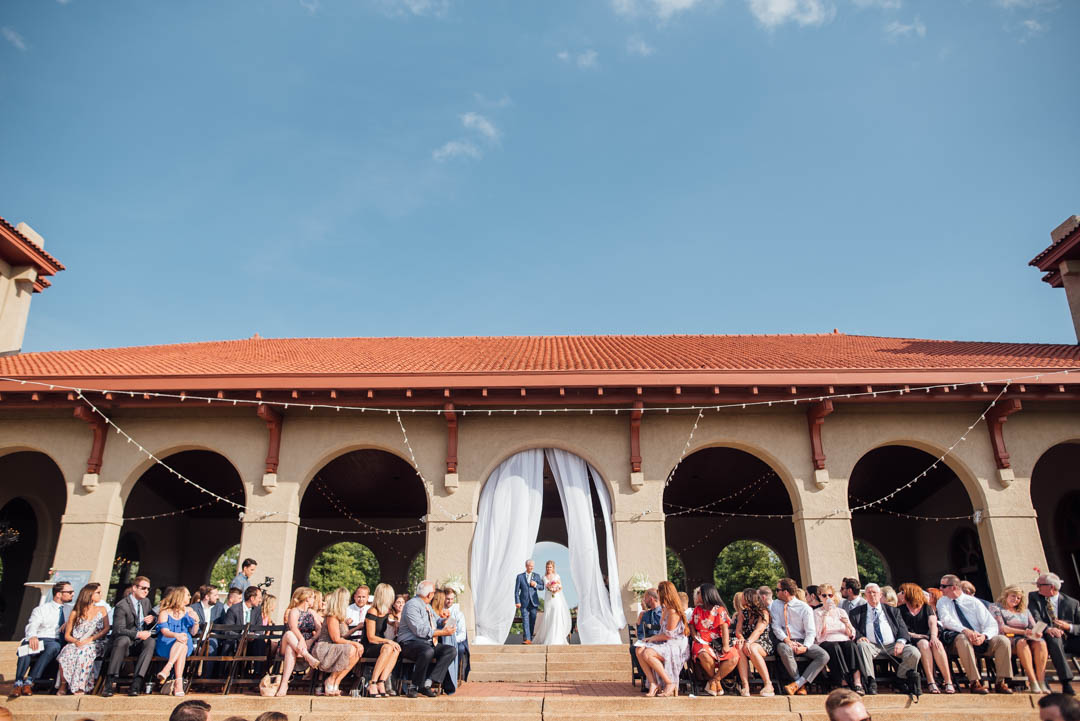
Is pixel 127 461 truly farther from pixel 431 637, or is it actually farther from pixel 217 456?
pixel 431 637

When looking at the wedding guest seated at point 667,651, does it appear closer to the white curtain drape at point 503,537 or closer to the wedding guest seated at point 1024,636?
the wedding guest seated at point 1024,636

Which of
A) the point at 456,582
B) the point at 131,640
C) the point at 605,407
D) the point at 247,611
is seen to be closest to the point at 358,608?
the point at 247,611

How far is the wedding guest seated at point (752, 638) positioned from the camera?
694 centimetres

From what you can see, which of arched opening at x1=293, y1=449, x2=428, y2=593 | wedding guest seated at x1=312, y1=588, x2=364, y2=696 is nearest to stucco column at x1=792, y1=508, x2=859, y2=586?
wedding guest seated at x1=312, y1=588, x2=364, y2=696

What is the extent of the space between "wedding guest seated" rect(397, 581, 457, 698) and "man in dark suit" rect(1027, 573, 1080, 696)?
5714mm

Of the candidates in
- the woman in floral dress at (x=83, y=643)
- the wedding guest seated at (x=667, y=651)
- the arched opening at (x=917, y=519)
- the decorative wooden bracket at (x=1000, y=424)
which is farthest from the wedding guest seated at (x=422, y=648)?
→ the arched opening at (x=917, y=519)

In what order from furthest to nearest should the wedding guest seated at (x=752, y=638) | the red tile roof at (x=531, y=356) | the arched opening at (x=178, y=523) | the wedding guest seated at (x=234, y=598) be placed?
1. the arched opening at (x=178, y=523)
2. the red tile roof at (x=531, y=356)
3. the wedding guest seated at (x=234, y=598)
4. the wedding guest seated at (x=752, y=638)

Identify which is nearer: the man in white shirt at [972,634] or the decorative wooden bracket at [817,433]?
the man in white shirt at [972,634]

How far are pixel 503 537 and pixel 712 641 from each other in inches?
181

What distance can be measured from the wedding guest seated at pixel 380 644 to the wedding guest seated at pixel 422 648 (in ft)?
0.45

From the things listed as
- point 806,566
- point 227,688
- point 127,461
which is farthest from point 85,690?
point 806,566

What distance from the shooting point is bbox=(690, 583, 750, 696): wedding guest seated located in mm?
7059

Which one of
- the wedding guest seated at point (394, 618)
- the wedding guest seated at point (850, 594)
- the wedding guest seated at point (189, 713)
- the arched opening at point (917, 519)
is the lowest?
the wedding guest seated at point (189, 713)

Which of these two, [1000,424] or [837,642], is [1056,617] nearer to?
[837,642]
